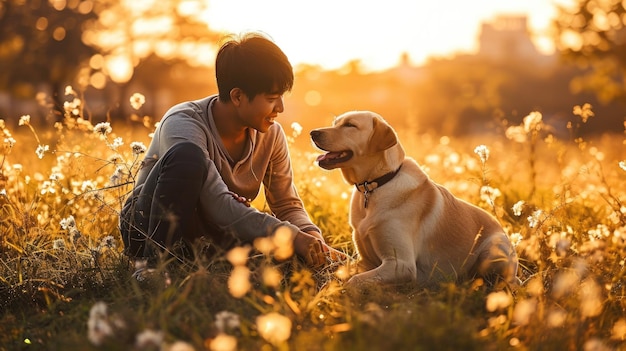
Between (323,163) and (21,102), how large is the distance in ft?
110

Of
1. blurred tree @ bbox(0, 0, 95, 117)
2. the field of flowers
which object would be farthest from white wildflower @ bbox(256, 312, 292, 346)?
blurred tree @ bbox(0, 0, 95, 117)

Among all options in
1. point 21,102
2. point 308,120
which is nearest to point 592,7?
point 308,120

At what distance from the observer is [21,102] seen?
1359 inches

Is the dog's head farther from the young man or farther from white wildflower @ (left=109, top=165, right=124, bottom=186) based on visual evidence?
white wildflower @ (left=109, top=165, right=124, bottom=186)

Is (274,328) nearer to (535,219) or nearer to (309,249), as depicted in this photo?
(309,249)

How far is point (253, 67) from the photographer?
420cm

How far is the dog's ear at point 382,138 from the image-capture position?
162 inches

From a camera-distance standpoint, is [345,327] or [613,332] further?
[613,332]

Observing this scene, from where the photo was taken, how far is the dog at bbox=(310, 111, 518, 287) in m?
4.01

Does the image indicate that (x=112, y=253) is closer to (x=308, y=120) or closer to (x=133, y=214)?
(x=133, y=214)

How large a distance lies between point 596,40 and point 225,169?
53.5 ft

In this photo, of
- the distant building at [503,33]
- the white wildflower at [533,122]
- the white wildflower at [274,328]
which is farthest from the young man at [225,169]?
the distant building at [503,33]

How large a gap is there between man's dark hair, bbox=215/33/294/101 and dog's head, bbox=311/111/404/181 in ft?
1.25

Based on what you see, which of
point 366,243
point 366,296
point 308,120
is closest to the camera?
point 366,296
